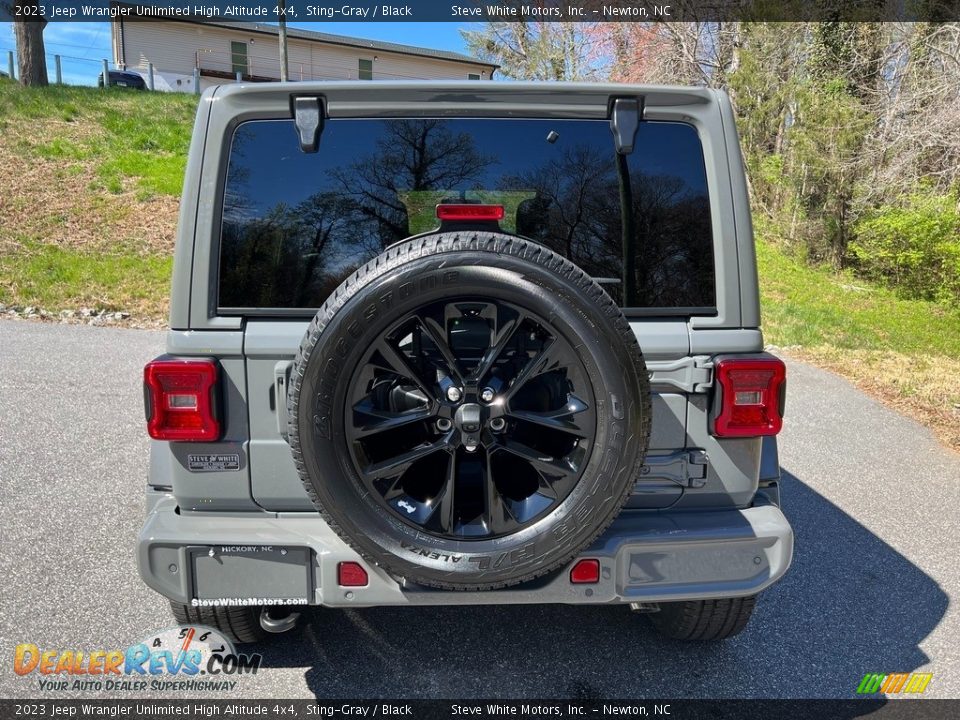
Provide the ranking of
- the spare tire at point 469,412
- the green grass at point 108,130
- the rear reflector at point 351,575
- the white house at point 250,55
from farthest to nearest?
the white house at point 250,55 < the green grass at point 108,130 < the rear reflector at point 351,575 < the spare tire at point 469,412

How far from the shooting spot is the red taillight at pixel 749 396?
94.7 inches

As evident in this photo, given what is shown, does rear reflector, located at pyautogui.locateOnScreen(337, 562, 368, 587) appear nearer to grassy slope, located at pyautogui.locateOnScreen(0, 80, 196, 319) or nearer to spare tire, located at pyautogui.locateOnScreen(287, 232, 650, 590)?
spare tire, located at pyautogui.locateOnScreen(287, 232, 650, 590)

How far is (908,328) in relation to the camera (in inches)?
402

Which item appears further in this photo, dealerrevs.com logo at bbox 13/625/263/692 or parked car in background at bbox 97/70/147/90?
parked car in background at bbox 97/70/147/90

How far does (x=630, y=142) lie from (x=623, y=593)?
1524 millimetres

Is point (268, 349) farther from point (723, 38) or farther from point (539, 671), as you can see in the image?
point (723, 38)

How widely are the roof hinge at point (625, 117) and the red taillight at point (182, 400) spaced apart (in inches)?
62.1

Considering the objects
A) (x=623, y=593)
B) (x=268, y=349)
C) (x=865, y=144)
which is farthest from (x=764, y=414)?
(x=865, y=144)

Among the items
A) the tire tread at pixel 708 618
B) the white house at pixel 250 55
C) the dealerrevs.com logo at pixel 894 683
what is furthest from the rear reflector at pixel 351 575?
the white house at pixel 250 55

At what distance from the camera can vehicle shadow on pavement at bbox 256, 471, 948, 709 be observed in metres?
2.71

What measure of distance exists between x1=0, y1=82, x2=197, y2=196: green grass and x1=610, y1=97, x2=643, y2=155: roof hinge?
542 inches

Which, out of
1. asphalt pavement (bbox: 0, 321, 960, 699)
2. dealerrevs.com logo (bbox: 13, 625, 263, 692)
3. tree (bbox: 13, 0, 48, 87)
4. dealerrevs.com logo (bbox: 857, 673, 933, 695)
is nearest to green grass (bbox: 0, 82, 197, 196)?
tree (bbox: 13, 0, 48, 87)

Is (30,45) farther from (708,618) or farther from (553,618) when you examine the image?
(708,618)

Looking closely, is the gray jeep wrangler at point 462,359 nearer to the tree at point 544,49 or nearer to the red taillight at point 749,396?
the red taillight at point 749,396
